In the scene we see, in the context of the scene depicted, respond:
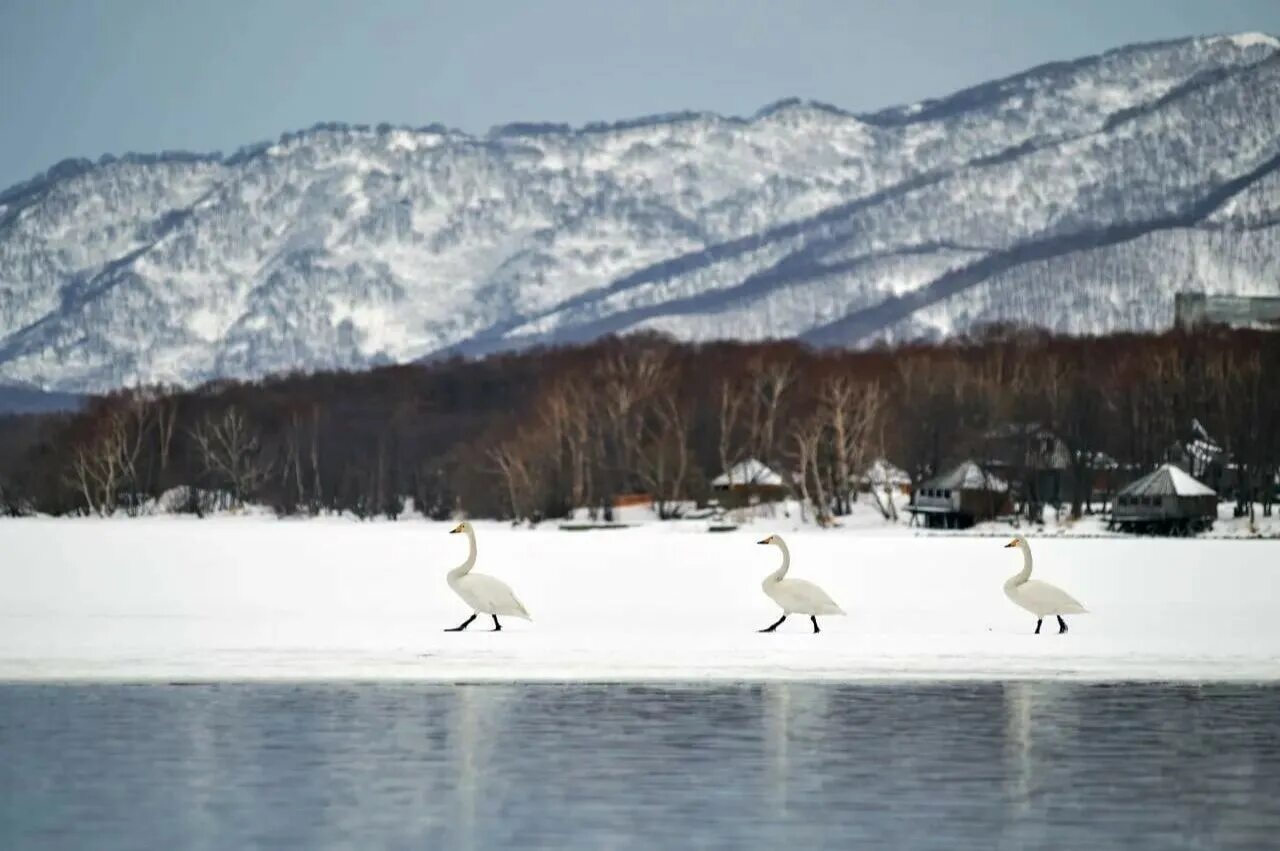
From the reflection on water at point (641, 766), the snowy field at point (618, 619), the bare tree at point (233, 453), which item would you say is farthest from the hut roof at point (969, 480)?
the reflection on water at point (641, 766)

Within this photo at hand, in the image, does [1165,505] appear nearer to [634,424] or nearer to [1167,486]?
[1167,486]

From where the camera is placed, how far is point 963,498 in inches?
3305

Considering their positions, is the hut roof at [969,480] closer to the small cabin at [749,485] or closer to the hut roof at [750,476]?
the small cabin at [749,485]

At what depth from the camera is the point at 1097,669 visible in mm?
22109

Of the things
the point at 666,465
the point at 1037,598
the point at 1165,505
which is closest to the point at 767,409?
the point at 666,465

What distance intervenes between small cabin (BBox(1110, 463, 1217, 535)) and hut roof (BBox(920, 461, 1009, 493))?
7.88 meters

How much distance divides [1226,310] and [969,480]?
107 m

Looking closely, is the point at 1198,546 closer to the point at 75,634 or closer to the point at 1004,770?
the point at 75,634

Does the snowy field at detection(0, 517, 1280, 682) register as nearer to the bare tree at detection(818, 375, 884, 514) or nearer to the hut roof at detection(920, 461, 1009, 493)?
the hut roof at detection(920, 461, 1009, 493)

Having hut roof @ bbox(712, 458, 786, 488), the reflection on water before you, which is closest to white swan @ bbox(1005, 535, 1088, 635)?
the reflection on water

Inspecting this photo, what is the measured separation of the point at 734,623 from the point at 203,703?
30.8 ft

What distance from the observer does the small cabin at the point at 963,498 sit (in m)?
83.4

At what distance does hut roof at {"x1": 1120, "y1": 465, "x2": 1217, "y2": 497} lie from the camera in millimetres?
76125

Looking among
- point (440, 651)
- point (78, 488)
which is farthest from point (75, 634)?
point (78, 488)
